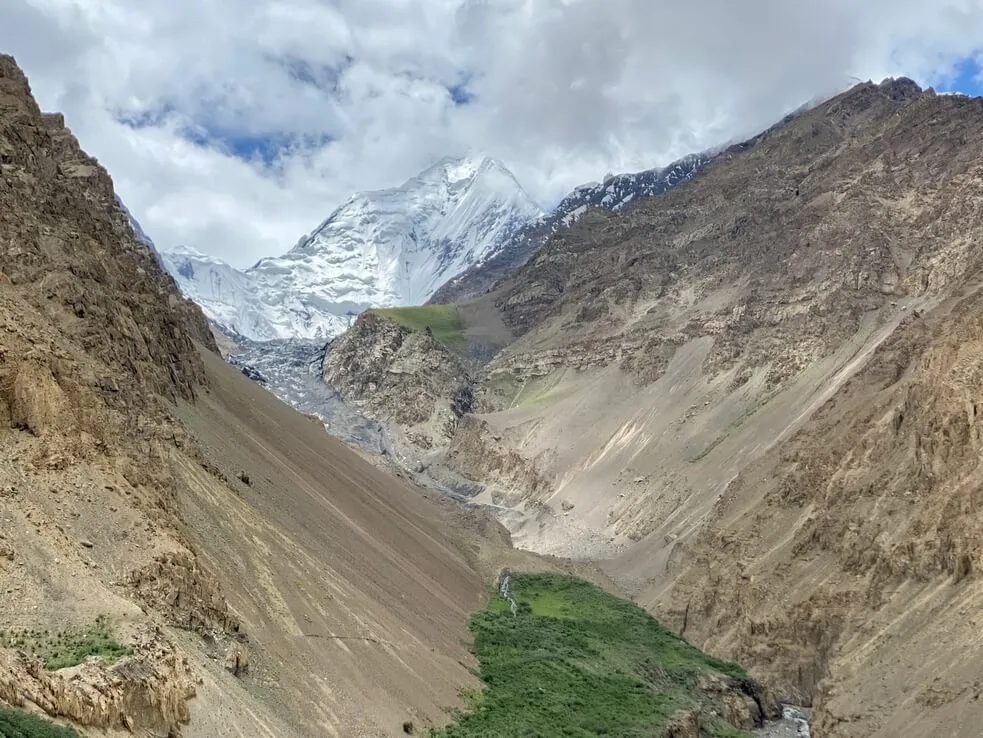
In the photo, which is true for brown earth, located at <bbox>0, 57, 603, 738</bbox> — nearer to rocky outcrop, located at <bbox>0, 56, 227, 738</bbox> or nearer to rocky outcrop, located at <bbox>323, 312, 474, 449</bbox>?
rocky outcrop, located at <bbox>0, 56, 227, 738</bbox>

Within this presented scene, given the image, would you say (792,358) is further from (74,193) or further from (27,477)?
(27,477)

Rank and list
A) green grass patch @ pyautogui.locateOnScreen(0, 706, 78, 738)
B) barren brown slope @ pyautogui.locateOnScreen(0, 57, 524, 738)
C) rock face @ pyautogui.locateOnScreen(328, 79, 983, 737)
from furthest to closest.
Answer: rock face @ pyautogui.locateOnScreen(328, 79, 983, 737) → barren brown slope @ pyautogui.locateOnScreen(0, 57, 524, 738) → green grass patch @ pyautogui.locateOnScreen(0, 706, 78, 738)

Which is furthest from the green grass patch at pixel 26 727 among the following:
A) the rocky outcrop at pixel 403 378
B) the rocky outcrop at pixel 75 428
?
the rocky outcrop at pixel 403 378

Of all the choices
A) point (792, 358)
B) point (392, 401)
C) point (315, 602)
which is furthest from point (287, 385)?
point (315, 602)

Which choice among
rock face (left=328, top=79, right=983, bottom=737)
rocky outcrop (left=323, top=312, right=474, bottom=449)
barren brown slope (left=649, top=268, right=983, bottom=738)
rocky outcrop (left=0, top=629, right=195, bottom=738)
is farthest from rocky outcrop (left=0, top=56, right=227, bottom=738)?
rocky outcrop (left=323, top=312, right=474, bottom=449)

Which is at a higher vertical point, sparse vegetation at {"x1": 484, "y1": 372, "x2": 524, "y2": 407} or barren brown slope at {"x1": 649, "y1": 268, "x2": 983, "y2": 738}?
sparse vegetation at {"x1": 484, "y1": 372, "x2": 524, "y2": 407}

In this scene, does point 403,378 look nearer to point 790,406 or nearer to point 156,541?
point 790,406

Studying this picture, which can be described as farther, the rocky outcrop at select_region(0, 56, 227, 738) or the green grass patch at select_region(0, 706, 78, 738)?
the rocky outcrop at select_region(0, 56, 227, 738)
